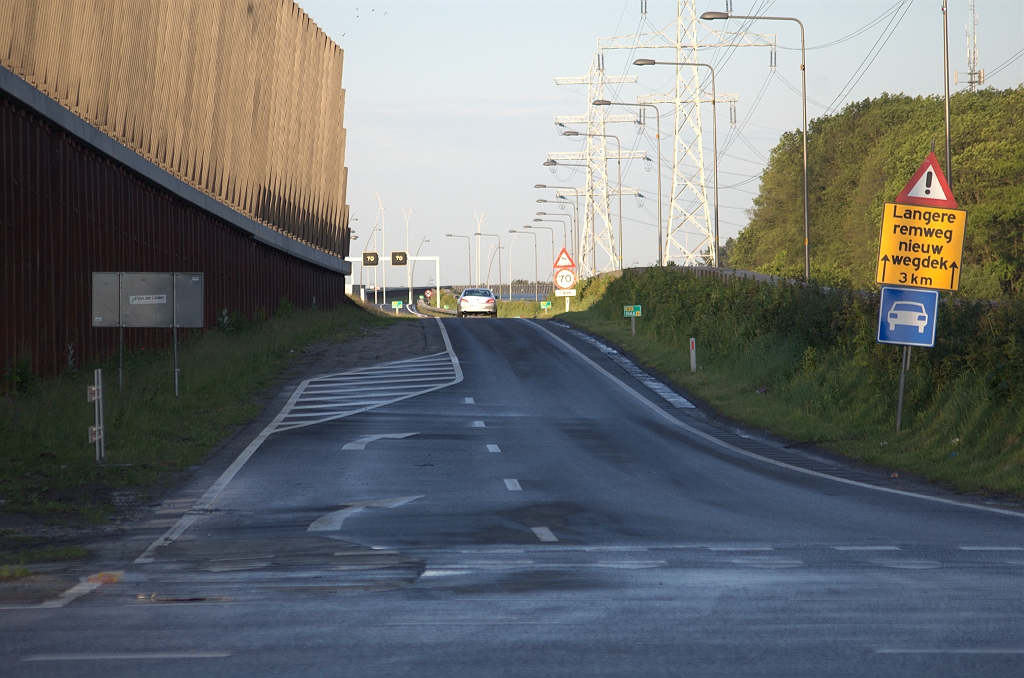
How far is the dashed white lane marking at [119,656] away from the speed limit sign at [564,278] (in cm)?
4717

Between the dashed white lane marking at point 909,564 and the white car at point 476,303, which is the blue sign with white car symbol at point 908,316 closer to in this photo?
the dashed white lane marking at point 909,564

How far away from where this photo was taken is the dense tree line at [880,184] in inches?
2486

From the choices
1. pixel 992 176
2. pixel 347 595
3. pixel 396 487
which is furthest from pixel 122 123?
pixel 992 176

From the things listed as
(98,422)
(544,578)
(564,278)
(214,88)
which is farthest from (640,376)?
(544,578)

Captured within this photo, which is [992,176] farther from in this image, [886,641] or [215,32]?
[886,641]

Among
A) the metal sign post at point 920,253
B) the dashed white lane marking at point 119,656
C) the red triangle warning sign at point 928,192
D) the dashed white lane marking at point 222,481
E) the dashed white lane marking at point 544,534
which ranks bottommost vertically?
the dashed white lane marking at point 222,481

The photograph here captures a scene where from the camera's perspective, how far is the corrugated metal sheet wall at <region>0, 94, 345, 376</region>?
22.1 meters

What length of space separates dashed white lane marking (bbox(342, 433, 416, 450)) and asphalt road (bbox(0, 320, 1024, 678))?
0.22 m

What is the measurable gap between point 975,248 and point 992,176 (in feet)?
13.3

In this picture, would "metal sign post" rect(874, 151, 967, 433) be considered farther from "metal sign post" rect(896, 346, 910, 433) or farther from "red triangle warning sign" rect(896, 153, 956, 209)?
"metal sign post" rect(896, 346, 910, 433)

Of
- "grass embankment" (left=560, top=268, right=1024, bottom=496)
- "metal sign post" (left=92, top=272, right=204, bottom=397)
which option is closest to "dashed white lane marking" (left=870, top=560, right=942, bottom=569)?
"grass embankment" (left=560, top=268, right=1024, bottom=496)

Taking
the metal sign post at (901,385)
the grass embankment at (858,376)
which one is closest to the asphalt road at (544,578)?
the grass embankment at (858,376)

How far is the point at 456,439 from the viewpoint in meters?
19.3

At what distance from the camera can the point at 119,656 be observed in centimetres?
621
